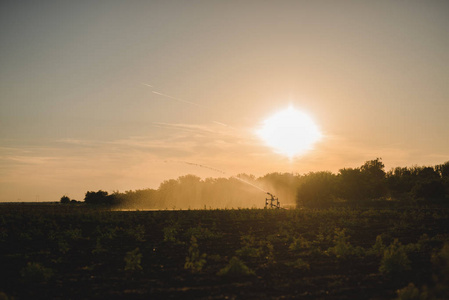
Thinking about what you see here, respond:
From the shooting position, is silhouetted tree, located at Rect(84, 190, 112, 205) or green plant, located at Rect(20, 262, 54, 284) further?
silhouetted tree, located at Rect(84, 190, 112, 205)

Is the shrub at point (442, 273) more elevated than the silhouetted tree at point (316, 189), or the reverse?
the silhouetted tree at point (316, 189)

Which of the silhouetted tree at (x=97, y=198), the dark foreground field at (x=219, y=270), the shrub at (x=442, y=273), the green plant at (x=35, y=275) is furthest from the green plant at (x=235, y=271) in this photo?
the silhouetted tree at (x=97, y=198)

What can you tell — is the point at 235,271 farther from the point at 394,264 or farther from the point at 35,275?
the point at 35,275

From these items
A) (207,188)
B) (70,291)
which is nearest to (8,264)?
(70,291)

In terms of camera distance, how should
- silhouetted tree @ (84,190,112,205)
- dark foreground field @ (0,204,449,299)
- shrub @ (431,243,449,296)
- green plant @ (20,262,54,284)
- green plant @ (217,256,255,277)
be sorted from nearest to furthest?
shrub @ (431,243,449,296)
dark foreground field @ (0,204,449,299)
green plant @ (20,262,54,284)
green plant @ (217,256,255,277)
silhouetted tree @ (84,190,112,205)

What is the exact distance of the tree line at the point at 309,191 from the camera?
208 feet

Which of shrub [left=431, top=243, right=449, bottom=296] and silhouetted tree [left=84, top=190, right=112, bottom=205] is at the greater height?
silhouetted tree [left=84, top=190, right=112, bottom=205]

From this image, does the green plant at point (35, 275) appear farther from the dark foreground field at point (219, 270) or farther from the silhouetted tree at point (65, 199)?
the silhouetted tree at point (65, 199)

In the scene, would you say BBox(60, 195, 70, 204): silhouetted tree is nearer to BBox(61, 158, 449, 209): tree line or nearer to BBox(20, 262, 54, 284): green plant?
BBox(61, 158, 449, 209): tree line

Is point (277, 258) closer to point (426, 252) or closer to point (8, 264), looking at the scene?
point (426, 252)

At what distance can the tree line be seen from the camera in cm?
6350

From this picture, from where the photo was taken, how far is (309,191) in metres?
81.6

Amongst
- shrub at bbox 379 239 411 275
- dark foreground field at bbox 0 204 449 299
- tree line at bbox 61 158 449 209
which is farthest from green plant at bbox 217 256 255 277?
tree line at bbox 61 158 449 209

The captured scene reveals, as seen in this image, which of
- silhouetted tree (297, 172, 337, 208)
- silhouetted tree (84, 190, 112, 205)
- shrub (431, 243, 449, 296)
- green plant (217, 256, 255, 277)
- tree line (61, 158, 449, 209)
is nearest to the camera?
shrub (431, 243, 449, 296)
